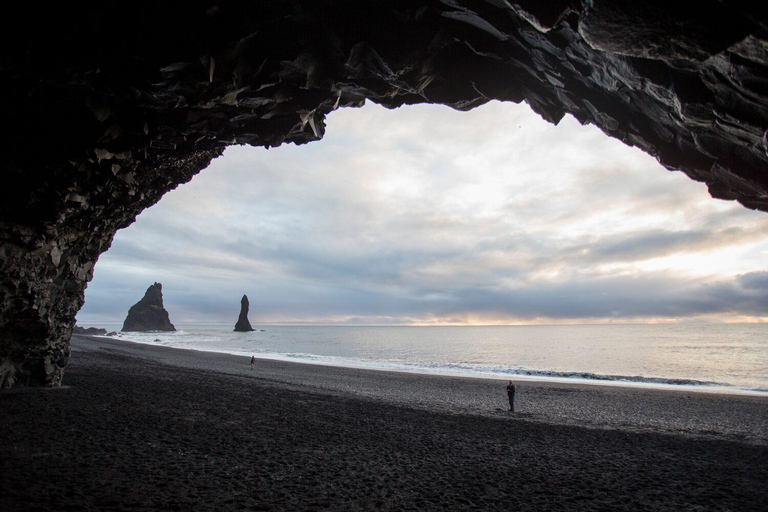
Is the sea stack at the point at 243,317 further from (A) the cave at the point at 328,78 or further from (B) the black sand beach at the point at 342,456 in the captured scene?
(A) the cave at the point at 328,78

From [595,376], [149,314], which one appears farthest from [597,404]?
[149,314]

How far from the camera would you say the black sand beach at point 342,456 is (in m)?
6.64

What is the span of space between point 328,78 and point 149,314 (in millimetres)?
169688

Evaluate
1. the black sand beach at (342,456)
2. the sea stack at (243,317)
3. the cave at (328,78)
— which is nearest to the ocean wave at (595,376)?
the black sand beach at (342,456)

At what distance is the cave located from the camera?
5.00m

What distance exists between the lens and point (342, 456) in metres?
9.19

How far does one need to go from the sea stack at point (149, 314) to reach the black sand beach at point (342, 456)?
154m

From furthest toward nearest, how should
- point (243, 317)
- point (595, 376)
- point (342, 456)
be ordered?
point (243, 317)
point (595, 376)
point (342, 456)

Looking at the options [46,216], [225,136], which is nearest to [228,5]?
[225,136]

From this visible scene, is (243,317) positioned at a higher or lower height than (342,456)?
lower

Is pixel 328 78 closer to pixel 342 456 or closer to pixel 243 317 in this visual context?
pixel 342 456

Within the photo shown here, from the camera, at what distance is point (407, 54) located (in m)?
7.91

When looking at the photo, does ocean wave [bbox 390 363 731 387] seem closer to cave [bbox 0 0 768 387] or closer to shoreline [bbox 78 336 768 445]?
shoreline [bbox 78 336 768 445]

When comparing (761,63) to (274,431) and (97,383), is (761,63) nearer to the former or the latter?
(274,431)
